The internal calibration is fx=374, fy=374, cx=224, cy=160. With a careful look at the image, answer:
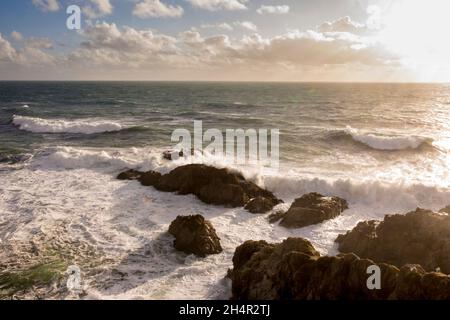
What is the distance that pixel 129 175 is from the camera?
907 inches

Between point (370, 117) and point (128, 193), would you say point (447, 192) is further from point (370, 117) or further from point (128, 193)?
point (370, 117)

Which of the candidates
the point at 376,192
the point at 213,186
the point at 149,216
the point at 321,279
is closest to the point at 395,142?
the point at 376,192

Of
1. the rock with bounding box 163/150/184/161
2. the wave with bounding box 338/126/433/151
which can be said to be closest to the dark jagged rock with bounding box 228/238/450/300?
the rock with bounding box 163/150/184/161

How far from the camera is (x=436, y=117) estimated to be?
5791 centimetres

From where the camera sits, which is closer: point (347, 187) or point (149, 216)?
point (149, 216)

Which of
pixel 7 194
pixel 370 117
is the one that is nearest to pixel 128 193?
pixel 7 194

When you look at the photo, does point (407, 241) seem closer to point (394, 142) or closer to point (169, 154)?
point (169, 154)

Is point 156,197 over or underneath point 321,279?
underneath

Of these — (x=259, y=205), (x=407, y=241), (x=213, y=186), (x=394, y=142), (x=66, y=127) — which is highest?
(x=66, y=127)

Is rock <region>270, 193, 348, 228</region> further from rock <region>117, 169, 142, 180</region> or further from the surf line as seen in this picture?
rock <region>117, 169, 142, 180</region>

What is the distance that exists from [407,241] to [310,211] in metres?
4.53

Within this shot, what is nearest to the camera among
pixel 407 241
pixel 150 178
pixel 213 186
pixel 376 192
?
pixel 407 241

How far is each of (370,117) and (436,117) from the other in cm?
1045

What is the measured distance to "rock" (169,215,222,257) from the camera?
43.6 ft
